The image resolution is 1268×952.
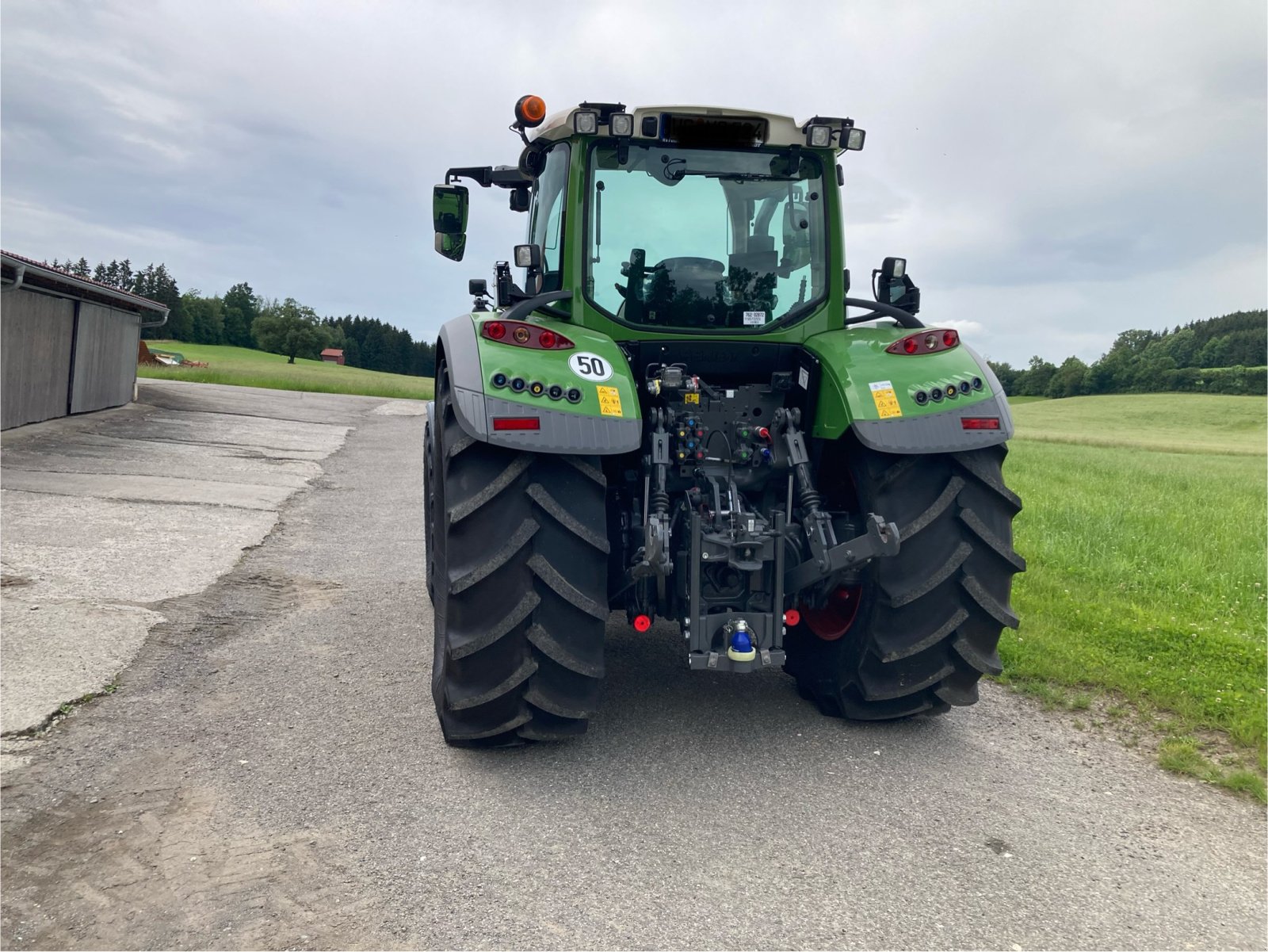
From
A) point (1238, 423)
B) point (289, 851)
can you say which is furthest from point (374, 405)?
point (1238, 423)

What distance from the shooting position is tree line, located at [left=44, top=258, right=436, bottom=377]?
70.1 meters

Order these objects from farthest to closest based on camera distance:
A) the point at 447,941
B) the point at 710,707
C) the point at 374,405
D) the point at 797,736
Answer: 1. the point at 374,405
2. the point at 710,707
3. the point at 797,736
4. the point at 447,941

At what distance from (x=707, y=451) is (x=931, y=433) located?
36.4 inches

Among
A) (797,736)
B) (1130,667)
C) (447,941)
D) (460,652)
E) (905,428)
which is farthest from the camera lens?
(1130,667)

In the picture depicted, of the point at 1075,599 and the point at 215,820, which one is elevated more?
the point at 1075,599

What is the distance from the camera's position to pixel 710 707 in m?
4.03

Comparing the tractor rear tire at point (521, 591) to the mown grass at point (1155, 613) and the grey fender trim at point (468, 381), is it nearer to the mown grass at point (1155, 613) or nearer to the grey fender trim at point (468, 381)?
the grey fender trim at point (468, 381)

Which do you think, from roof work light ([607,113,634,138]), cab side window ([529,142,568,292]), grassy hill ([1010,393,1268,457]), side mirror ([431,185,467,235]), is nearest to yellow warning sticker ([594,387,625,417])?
cab side window ([529,142,568,292])

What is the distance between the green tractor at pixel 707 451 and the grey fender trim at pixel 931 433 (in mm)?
11

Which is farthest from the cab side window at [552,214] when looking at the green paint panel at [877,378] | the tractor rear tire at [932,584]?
the tractor rear tire at [932,584]

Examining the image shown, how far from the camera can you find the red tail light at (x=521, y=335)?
135 inches

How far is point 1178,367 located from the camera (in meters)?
53.6

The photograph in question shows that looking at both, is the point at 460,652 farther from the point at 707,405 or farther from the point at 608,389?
the point at 707,405

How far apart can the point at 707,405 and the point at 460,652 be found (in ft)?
4.90
